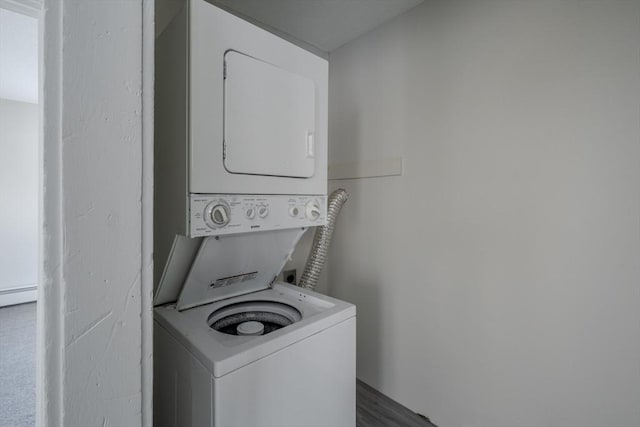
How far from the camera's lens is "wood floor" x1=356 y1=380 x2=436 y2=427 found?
212 cm

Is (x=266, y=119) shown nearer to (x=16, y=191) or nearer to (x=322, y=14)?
(x=322, y=14)

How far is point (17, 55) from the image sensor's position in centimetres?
301

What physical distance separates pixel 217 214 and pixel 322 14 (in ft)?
6.24

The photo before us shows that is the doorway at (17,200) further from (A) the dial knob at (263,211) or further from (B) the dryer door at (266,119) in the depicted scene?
(A) the dial knob at (263,211)

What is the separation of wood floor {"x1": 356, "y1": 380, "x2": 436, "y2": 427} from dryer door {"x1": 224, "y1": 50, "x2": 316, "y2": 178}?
1864 millimetres

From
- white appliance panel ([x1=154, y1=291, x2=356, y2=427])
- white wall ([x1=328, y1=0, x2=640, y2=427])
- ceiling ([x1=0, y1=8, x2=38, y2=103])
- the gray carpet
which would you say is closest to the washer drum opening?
white appliance panel ([x1=154, y1=291, x2=356, y2=427])

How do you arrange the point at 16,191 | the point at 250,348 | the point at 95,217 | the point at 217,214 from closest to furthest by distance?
1. the point at 95,217
2. the point at 250,348
3. the point at 217,214
4. the point at 16,191

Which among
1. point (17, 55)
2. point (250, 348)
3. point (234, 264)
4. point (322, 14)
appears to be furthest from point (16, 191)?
point (250, 348)

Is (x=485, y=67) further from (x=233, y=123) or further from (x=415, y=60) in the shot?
(x=233, y=123)

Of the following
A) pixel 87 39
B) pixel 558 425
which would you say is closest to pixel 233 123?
pixel 87 39

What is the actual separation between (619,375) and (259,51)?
2.41m

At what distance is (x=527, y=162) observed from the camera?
1667 millimetres

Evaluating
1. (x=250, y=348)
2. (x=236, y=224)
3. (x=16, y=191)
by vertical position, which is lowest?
(x=250, y=348)

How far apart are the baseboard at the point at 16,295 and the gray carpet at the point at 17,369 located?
25 centimetres
